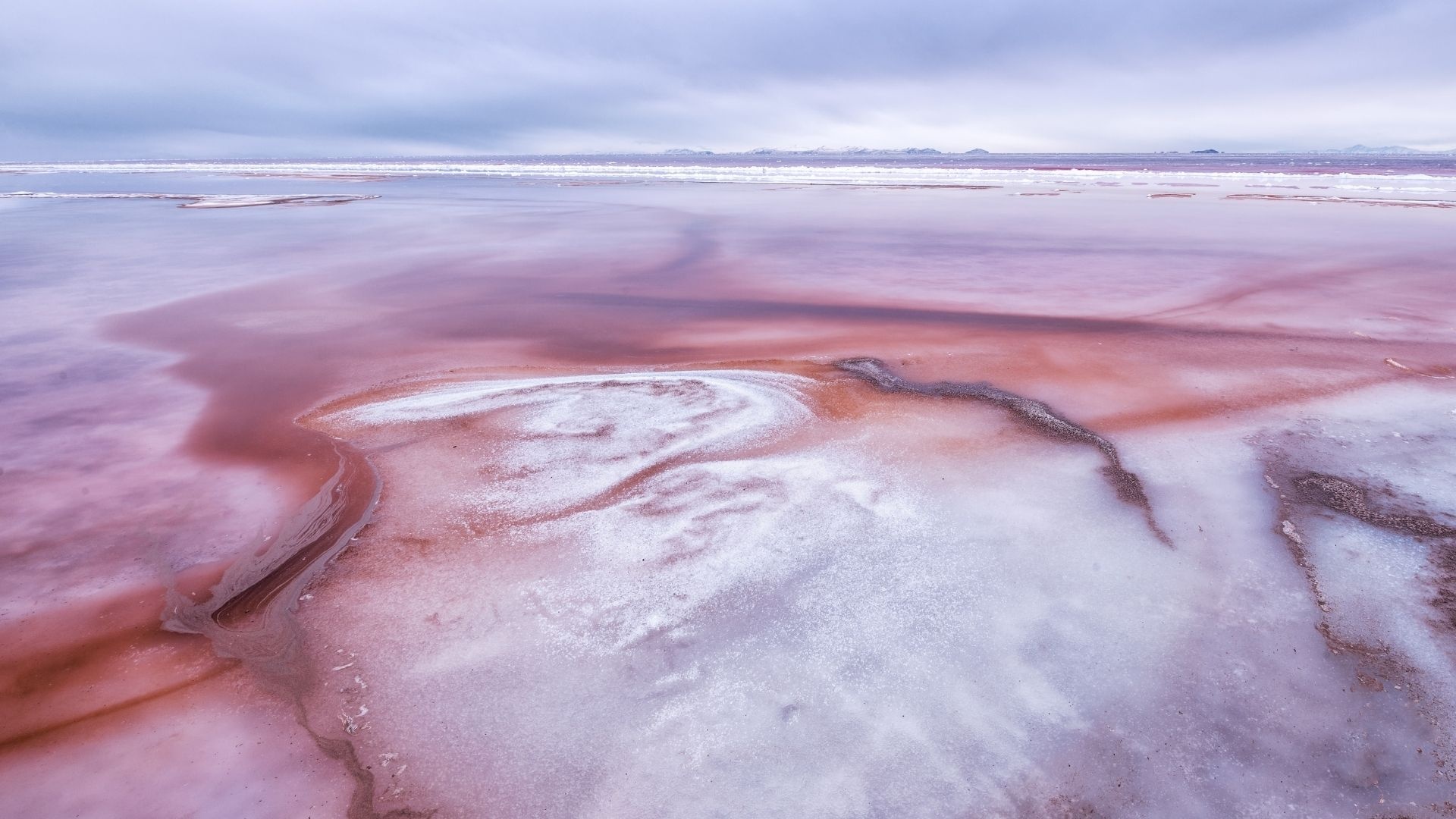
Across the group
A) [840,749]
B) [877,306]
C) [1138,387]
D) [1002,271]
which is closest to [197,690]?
[840,749]

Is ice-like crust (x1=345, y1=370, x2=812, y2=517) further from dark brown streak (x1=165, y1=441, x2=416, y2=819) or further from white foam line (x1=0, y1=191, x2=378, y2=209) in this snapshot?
white foam line (x1=0, y1=191, x2=378, y2=209)

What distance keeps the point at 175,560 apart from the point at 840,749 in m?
Result: 4.77

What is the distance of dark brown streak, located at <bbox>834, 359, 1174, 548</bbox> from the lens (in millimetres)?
5571

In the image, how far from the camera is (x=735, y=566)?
188 inches

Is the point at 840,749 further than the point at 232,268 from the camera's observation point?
No

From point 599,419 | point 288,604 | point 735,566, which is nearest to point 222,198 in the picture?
point 599,419

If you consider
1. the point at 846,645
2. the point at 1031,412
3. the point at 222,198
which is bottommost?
the point at 846,645

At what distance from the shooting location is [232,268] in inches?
664

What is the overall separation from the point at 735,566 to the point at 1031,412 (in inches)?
162

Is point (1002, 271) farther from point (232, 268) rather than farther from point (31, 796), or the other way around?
point (232, 268)

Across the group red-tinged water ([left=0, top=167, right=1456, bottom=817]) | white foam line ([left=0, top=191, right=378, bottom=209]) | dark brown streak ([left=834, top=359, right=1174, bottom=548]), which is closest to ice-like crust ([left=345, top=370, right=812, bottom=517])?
red-tinged water ([left=0, top=167, right=1456, bottom=817])

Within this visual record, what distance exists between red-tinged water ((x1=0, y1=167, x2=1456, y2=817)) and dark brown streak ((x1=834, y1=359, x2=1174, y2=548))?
2.3 inches

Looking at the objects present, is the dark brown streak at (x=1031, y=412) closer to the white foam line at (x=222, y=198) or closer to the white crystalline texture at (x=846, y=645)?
the white crystalline texture at (x=846, y=645)

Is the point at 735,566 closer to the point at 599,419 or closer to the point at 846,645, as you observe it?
the point at 846,645
